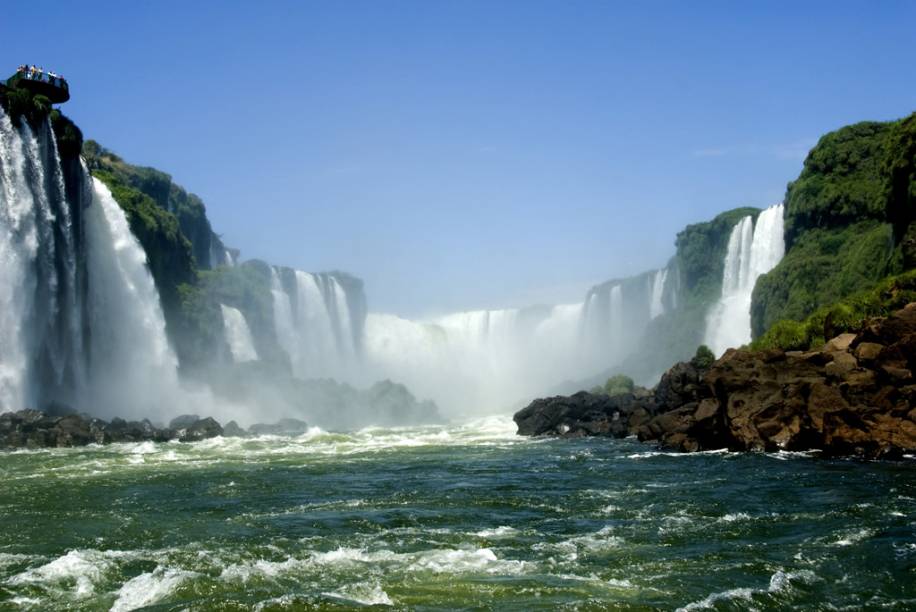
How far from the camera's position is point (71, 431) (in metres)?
41.3

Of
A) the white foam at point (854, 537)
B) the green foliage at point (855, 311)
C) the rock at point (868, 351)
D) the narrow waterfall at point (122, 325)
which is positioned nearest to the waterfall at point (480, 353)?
the narrow waterfall at point (122, 325)

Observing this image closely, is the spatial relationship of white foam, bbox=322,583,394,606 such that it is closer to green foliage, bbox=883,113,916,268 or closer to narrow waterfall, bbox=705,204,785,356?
green foliage, bbox=883,113,916,268

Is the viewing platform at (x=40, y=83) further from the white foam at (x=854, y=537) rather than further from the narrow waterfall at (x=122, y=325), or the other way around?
the white foam at (x=854, y=537)

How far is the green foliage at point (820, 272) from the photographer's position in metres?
52.8

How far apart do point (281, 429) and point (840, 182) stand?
42011mm

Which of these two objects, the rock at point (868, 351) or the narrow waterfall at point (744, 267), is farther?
the narrow waterfall at point (744, 267)

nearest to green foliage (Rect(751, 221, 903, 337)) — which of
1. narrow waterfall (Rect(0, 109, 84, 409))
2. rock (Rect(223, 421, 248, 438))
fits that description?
rock (Rect(223, 421, 248, 438))

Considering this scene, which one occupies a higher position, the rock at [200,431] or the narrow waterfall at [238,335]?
the narrow waterfall at [238,335]

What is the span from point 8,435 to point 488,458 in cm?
2135

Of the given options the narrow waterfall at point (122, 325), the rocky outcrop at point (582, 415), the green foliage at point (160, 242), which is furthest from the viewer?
the green foliage at point (160, 242)

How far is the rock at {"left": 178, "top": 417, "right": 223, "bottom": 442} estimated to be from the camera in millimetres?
45691

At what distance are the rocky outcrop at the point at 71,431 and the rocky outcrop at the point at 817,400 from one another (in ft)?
78.4

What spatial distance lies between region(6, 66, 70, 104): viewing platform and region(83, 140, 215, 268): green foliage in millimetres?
32014

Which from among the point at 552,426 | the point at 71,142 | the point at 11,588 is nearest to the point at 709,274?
the point at 552,426
